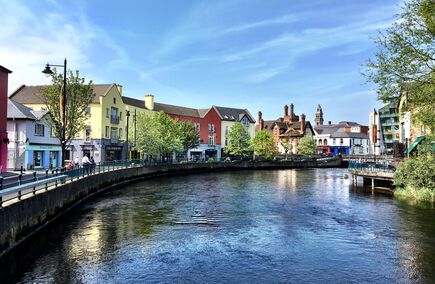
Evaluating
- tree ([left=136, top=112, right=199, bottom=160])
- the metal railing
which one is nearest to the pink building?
tree ([left=136, top=112, right=199, bottom=160])

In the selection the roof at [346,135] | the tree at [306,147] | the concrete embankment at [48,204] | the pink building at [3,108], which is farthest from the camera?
the roof at [346,135]

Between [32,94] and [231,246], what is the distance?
58.7 metres

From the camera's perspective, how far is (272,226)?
842 inches

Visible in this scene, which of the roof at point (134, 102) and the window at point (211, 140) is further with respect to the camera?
the window at point (211, 140)

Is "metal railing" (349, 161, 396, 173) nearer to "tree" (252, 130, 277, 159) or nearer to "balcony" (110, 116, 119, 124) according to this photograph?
"balcony" (110, 116, 119, 124)

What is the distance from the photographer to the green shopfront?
4556cm

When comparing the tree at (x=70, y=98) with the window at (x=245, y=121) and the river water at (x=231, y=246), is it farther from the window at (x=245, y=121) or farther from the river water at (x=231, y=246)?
the window at (x=245, y=121)

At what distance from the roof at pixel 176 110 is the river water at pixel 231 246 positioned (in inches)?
2255

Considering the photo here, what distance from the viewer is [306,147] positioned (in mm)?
113312

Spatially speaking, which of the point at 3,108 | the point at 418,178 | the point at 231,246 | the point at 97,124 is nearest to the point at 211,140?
the point at 97,124

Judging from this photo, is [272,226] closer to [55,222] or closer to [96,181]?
[55,222]

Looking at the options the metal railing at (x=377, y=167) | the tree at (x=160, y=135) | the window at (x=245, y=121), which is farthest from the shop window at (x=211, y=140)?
the metal railing at (x=377, y=167)

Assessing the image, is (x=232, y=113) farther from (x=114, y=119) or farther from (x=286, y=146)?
(x=114, y=119)

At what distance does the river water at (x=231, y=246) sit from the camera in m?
13.2
